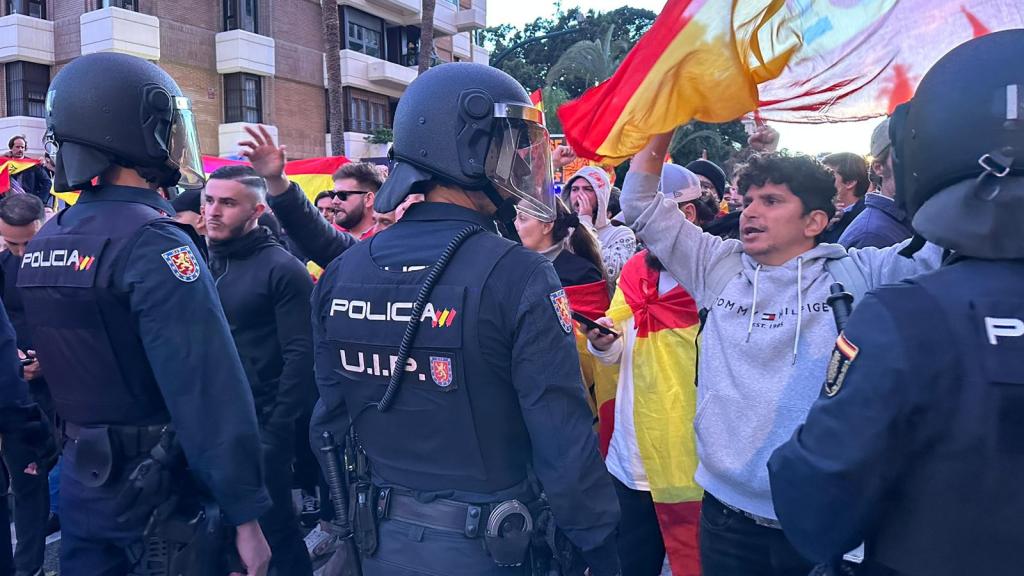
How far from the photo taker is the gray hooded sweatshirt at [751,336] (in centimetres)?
253

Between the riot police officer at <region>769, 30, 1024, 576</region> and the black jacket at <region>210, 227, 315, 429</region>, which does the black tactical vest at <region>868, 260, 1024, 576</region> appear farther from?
the black jacket at <region>210, 227, 315, 429</region>

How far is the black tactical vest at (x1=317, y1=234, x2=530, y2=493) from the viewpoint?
2.04 m

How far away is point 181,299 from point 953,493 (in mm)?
2078

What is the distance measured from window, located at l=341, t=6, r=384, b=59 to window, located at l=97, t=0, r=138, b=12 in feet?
25.3

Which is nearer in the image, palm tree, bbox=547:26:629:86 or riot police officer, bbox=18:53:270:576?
riot police officer, bbox=18:53:270:576

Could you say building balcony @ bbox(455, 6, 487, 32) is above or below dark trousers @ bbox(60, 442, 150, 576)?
above

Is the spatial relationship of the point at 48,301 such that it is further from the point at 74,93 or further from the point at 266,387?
the point at 266,387

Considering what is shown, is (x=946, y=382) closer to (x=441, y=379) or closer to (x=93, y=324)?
(x=441, y=379)

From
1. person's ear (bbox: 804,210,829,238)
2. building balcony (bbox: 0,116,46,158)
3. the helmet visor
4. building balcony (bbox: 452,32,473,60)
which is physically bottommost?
person's ear (bbox: 804,210,829,238)

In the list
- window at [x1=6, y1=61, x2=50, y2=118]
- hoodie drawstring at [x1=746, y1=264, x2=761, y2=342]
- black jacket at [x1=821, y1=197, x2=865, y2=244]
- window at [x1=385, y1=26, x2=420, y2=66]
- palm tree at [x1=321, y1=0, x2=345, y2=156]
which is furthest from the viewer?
window at [x1=385, y1=26, x2=420, y2=66]

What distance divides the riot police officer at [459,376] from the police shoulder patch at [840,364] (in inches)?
27.3

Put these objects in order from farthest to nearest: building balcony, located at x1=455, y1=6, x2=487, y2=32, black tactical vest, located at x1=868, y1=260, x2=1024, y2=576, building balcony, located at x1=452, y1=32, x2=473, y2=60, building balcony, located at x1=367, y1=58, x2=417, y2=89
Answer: building balcony, located at x1=452, y1=32, x2=473, y2=60, building balcony, located at x1=455, y1=6, x2=487, y2=32, building balcony, located at x1=367, y1=58, x2=417, y2=89, black tactical vest, located at x1=868, y1=260, x2=1024, y2=576

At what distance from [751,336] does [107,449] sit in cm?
212

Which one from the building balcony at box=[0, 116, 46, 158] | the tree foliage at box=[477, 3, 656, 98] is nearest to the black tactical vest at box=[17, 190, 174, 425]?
the building balcony at box=[0, 116, 46, 158]
